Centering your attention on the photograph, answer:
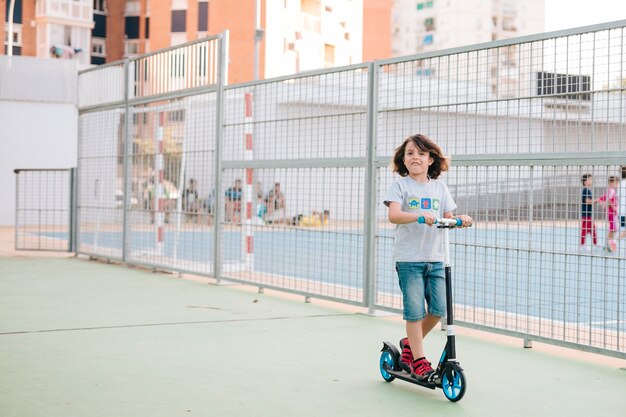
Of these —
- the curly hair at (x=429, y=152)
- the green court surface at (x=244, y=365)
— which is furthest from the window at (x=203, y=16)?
the curly hair at (x=429, y=152)

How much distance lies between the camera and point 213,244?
12039 millimetres

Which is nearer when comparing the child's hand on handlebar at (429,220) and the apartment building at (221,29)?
the child's hand on handlebar at (429,220)

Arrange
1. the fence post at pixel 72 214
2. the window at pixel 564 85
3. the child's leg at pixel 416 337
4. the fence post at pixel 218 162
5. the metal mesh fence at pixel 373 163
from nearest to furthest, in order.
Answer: the child's leg at pixel 416 337 < the window at pixel 564 85 < the metal mesh fence at pixel 373 163 < the fence post at pixel 218 162 < the fence post at pixel 72 214

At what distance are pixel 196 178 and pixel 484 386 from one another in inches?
284

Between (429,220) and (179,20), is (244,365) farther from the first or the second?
(179,20)

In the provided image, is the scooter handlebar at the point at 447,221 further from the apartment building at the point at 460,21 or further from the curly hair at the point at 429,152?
the apartment building at the point at 460,21

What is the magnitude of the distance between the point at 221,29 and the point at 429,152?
52.8 metres

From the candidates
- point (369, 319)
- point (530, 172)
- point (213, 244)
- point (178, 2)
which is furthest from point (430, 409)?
point (178, 2)

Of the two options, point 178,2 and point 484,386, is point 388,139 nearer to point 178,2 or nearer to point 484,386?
point 484,386

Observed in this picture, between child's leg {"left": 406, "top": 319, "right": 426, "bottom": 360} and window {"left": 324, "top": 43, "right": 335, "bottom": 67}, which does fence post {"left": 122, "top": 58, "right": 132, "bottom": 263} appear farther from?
window {"left": 324, "top": 43, "right": 335, "bottom": 67}

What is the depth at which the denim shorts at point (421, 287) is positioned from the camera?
5832 mm

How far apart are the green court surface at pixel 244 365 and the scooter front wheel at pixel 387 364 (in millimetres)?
53

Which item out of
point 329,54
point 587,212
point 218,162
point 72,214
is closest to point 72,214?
point 72,214

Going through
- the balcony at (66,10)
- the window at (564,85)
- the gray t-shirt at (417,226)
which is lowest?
the gray t-shirt at (417,226)
